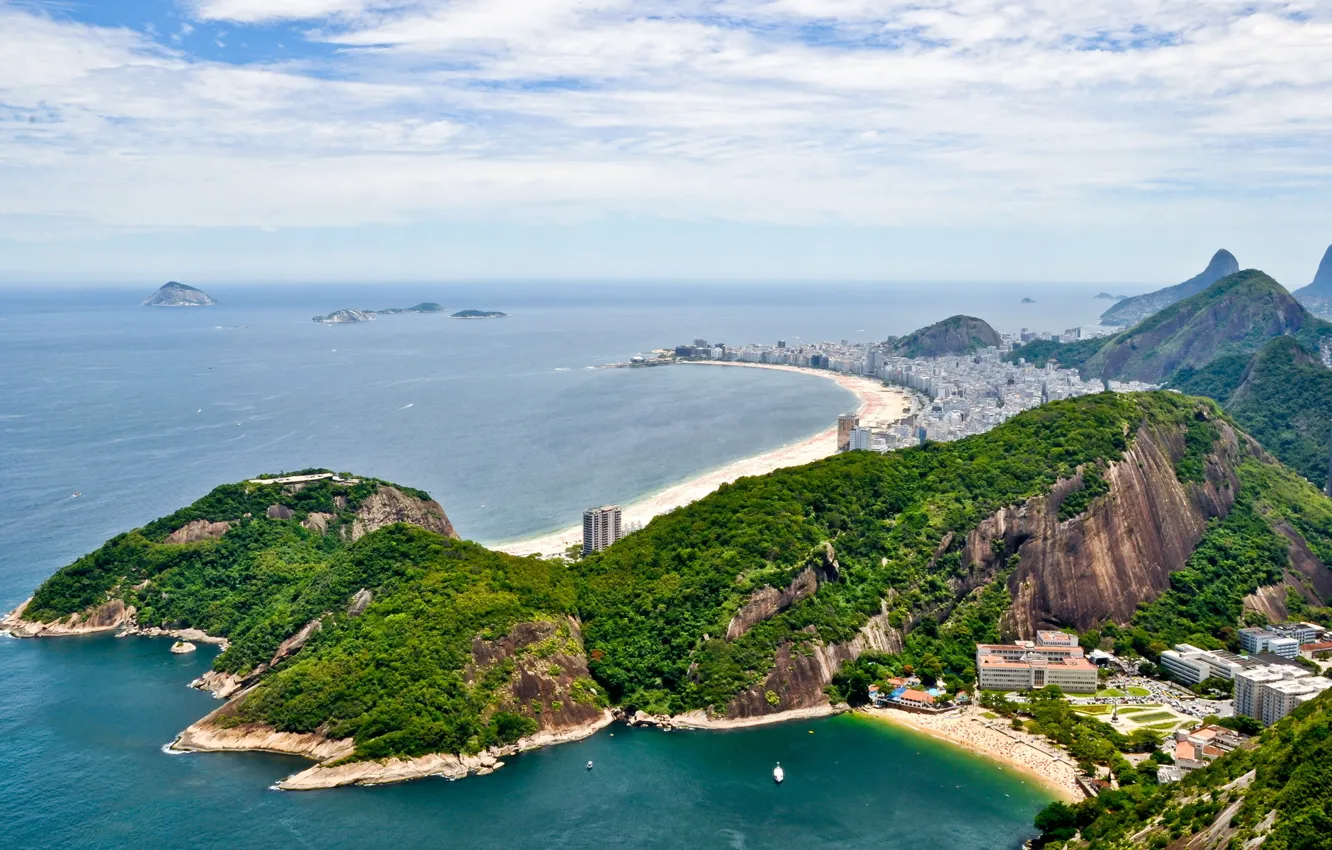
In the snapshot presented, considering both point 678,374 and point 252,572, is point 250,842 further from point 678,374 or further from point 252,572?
point 678,374

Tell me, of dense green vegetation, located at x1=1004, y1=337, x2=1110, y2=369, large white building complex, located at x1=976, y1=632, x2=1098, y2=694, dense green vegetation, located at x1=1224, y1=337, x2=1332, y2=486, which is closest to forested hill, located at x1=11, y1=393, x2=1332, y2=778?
large white building complex, located at x1=976, y1=632, x2=1098, y2=694

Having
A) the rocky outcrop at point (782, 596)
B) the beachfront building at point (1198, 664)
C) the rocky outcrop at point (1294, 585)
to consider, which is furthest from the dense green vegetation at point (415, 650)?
the rocky outcrop at point (1294, 585)

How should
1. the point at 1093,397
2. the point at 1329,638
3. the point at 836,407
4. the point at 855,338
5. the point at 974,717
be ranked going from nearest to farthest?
the point at 974,717 → the point at 1329,638 → the point at 1093,397 → the point at 836,407 → the point at 855,338

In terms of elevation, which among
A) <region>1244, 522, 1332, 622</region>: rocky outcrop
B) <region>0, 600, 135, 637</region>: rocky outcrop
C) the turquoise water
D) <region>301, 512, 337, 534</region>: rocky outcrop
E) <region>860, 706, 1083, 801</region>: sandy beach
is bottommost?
the turquoise water

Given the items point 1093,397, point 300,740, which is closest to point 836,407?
point 1093,397

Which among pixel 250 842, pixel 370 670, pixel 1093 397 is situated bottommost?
pixel 250 842

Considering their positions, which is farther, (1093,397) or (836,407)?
(836,407)

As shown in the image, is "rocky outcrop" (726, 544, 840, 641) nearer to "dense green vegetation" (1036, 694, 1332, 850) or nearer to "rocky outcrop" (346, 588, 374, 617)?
"dense green vegetation" (1036, 694, 1332, 850)
